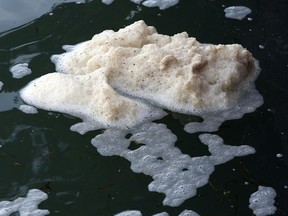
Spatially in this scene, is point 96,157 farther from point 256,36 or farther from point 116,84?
point 256,36

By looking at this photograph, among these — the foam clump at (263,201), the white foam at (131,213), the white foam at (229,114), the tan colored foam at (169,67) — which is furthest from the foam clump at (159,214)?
the tan colored foam at (169,67)

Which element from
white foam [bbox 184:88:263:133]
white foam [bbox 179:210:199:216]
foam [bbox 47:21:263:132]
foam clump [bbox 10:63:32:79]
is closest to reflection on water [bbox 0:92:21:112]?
foam clump [bbox 10:63:32:79]

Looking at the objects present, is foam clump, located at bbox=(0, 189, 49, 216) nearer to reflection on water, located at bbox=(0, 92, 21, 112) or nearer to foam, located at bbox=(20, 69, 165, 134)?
foam, located at bbox=(20, 69, 165, 134)

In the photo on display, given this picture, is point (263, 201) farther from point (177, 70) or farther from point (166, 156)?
point (177, 70)

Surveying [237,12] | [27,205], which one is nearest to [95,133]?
[27,205]

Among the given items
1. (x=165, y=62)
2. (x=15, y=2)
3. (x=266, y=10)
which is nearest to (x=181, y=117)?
(x=165, y=62)

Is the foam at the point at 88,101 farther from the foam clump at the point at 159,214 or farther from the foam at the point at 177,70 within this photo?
the foam clump at the point at 159,214
